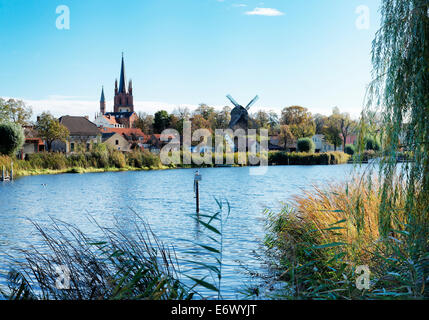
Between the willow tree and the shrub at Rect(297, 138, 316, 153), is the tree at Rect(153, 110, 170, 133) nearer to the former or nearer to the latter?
the shrub at Rect(297, 138, 316, 153)

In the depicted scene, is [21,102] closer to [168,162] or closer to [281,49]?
[168,162]

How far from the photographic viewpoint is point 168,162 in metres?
53.6

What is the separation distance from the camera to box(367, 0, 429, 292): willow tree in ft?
14.9

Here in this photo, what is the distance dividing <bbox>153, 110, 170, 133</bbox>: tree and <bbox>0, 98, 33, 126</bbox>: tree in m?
32.0

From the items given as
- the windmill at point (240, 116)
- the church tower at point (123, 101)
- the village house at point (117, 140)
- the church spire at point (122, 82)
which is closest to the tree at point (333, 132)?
the windmill at point (240, 116)

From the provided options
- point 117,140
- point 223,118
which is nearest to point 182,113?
point 223,118

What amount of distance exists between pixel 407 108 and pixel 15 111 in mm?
50245

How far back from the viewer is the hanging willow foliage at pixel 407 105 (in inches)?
179

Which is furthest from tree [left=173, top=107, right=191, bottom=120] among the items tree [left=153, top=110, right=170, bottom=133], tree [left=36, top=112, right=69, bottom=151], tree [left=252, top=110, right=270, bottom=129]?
tree [left=36, top=112, right=69, bottom=151]

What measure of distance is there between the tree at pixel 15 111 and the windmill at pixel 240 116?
26.0m

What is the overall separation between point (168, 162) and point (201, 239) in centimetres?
4224

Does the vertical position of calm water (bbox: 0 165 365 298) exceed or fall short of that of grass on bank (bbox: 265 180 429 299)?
it falls short

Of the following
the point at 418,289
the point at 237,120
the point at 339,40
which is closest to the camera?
the point at 418,289
